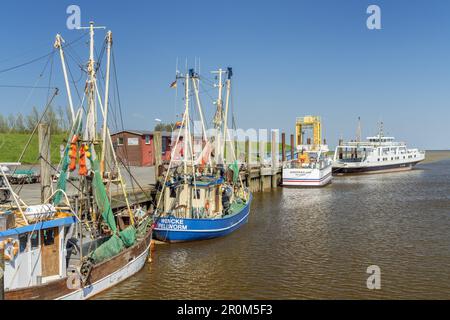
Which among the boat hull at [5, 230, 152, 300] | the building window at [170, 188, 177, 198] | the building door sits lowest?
the boat hull at [5, 230, 152, 300]

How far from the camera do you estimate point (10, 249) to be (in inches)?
561

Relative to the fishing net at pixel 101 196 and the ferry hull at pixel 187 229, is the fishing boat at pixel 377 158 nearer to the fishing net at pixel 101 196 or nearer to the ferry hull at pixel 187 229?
the ferry hull at pixel 187 229

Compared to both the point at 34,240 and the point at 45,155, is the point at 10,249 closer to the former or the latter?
the point at 34,240

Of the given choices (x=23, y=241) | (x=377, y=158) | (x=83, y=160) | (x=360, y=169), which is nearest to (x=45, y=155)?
(x=83, y=160)

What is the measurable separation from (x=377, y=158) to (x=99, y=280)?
77.0 m

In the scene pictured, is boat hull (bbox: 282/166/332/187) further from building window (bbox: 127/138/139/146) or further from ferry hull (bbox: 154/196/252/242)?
ferry hull (bbox: 154/196/252/242)

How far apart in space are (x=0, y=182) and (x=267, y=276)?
1200cm

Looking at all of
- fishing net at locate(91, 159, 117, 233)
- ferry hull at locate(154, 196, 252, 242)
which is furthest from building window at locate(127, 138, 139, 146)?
fishing net at locate(91, 159, 117, 233)

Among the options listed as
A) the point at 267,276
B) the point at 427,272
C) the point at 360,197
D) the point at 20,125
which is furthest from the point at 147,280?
the point at 20,125

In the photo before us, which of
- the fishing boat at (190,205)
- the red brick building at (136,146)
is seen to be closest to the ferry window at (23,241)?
the fishing boat at (190,205)

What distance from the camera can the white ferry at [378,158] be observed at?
3282 inches

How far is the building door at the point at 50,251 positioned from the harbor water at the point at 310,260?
91.0 inches

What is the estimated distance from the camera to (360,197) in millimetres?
48406

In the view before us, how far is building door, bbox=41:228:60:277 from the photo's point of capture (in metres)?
15.6
